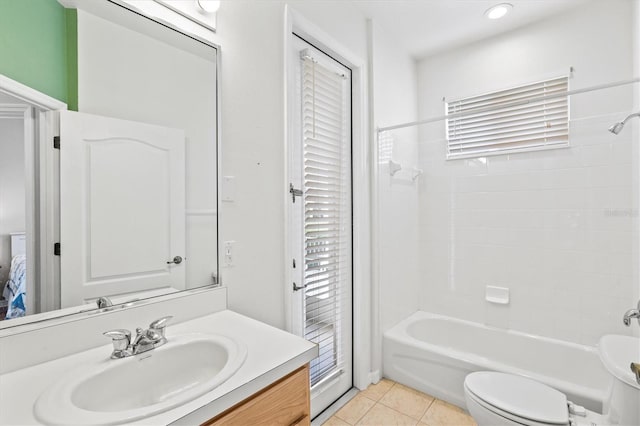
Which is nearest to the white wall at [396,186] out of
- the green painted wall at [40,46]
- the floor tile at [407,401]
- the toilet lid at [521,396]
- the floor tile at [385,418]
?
the floor tile at [407,401]

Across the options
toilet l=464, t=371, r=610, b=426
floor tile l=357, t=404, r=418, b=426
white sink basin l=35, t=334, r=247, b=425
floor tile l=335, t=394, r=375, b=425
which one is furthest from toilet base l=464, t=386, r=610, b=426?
white sink basin l=35, t=334, r=247, b=425

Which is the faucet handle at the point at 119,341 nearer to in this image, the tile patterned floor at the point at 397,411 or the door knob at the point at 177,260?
the door knob at the point at 177,260

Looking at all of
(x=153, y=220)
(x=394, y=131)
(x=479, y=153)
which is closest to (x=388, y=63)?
(x=394, y=131)

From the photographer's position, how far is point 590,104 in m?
2.13

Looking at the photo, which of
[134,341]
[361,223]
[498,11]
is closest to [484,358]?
[361,223]

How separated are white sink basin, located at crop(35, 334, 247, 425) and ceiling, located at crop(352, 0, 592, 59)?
2.19 m

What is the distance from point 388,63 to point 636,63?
4.98 feet

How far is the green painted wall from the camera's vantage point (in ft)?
2.72

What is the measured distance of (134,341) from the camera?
929 mm

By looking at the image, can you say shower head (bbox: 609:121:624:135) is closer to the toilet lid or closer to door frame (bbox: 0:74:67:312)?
the toilet lid

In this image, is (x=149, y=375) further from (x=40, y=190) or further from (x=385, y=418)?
(x=385, y=418)

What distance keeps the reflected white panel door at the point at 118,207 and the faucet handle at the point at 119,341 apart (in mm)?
187

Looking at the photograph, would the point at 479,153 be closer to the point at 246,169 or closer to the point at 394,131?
the point at 394,131

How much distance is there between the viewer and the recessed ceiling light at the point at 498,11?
2.11m
